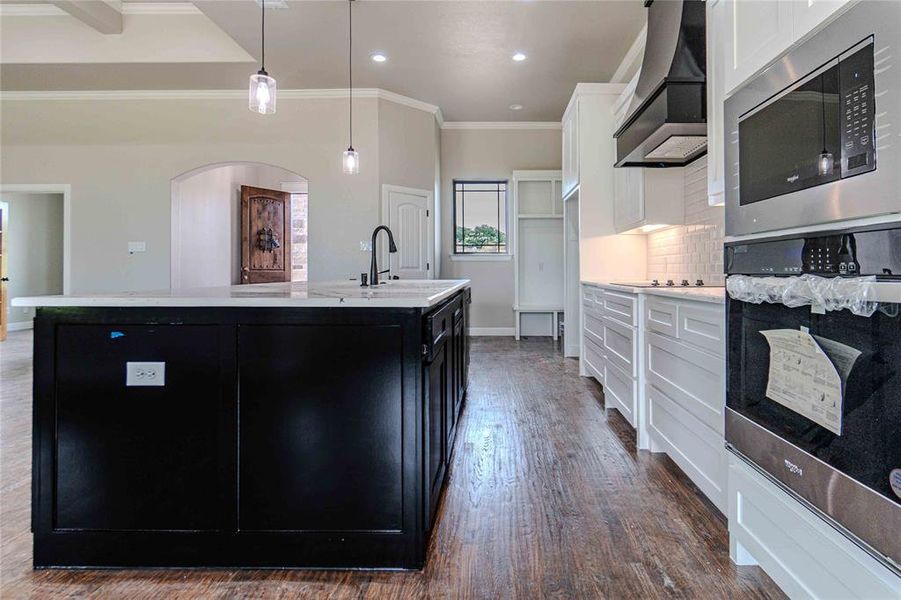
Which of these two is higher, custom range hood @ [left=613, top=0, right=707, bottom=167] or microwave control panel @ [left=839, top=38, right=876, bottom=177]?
custom range hood @ [left=613, top=0, right=707, bottom=167]

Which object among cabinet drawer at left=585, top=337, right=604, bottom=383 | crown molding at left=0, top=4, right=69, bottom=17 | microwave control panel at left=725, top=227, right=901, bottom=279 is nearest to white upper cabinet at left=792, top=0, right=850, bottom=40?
microwave control panel at left=725, top=227, right=901, bottom=279

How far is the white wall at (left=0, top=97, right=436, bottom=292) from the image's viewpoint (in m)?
5.95

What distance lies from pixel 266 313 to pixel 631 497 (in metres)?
1.66

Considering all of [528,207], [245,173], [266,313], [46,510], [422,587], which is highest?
[245,173]

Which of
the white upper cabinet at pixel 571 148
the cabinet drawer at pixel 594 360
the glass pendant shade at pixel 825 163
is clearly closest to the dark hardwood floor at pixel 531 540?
the cabinet drawer at pixel 594 360

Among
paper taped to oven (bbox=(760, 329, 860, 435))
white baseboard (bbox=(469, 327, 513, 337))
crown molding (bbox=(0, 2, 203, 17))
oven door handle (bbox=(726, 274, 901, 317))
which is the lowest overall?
white baseboard (bbox=(469, 327, 513, 337))

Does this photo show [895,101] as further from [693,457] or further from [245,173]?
[245,173]

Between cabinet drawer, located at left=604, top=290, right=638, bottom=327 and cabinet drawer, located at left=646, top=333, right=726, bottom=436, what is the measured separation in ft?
0.80

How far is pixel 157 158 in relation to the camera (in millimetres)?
5988

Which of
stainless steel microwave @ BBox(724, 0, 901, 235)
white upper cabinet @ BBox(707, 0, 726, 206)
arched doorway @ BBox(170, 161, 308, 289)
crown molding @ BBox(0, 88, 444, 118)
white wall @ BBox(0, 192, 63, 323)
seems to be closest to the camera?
stainless steel microwave @ BBox(724, 0, 901, 235)

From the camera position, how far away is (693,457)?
207 cm

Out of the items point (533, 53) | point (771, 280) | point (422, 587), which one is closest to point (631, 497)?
point (422, 587)

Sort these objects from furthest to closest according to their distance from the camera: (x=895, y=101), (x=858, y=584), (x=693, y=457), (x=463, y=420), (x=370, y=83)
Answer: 1. (x=370, y=83)
2. (x=463, y=420)
3. (x=693, y=457)
4. (x=858, y=584)
5. (x=895, y=101)

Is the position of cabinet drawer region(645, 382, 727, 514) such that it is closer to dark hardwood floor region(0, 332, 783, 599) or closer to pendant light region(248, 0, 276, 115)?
dark hardwood floor region(0, 332, 783, 599)
